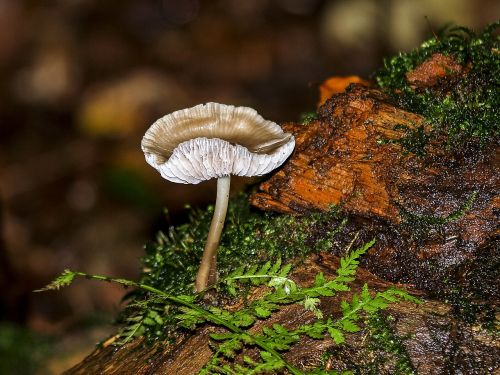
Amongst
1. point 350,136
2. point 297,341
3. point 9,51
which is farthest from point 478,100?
point 9,51

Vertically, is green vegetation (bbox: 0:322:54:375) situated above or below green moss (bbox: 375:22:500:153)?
below

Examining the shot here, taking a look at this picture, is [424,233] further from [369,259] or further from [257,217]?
[257,217]

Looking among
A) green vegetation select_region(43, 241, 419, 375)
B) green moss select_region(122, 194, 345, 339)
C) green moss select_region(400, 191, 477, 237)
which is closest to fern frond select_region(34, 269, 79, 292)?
green vegetation select_region(43, 241, 419, 375)

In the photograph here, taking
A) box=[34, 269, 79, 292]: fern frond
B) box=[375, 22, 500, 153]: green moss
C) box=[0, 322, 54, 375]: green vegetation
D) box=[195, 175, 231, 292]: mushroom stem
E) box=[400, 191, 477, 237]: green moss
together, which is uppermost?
box=[375, 22, 500, 153]: green moss

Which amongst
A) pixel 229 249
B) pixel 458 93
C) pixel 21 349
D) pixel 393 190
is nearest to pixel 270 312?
pixel 229 249

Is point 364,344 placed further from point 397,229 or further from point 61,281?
point 61,281

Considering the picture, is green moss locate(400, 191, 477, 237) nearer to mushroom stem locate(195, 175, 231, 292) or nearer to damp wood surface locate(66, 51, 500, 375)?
damp wood surface locate(66, 51, 500, 375)

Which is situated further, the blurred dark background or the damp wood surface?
the blurred dark background

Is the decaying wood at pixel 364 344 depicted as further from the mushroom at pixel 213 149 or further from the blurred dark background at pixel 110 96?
the blurred dark background at pixel 110 96
